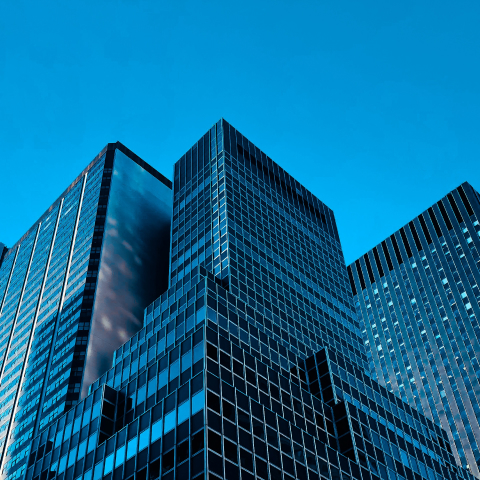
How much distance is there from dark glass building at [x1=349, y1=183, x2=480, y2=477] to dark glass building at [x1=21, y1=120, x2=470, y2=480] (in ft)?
145

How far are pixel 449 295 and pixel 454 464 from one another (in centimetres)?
9079

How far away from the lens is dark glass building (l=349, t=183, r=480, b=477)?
486 feet

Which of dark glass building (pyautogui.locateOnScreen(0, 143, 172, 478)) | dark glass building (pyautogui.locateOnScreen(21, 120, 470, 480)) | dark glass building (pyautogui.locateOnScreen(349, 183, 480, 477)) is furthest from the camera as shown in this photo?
dark glass building (pyautogui.locateOnScreen(349, 183, 480, 477))

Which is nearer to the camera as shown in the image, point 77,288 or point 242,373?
point 242,373

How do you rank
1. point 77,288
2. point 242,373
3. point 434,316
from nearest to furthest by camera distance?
1. point 242,373
2. point 77,288
3. point 434,316

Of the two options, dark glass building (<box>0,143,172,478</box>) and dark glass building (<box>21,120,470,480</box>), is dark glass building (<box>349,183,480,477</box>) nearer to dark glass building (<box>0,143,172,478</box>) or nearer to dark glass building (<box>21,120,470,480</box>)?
dark glass building (<box>21,120,470,480</box>)

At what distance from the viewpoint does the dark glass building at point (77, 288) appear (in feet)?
341

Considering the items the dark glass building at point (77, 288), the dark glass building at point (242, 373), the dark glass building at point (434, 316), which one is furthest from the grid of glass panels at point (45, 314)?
the dark glass building at point (434, 316)

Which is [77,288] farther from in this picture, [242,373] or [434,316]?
[434,316]

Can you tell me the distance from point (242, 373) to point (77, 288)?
65.9m

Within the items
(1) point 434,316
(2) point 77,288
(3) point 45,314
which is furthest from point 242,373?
(1) point 434,316

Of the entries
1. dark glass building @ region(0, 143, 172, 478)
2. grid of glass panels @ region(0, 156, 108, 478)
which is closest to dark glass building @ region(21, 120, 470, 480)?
dark glass building @ region(0, 143, 172, 478)

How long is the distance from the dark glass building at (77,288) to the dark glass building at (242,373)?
564 inches

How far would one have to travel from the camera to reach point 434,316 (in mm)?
167375
